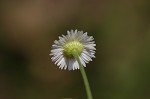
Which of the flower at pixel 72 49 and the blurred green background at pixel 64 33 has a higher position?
the blurred green background at pixel 64 33

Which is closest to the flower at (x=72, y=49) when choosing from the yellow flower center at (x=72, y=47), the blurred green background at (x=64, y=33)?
the yellow flower center at (x=72, y=47)

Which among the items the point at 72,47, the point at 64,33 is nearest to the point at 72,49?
the point at 72,47

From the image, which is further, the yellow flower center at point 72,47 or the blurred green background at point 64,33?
the blurred green background at point 64,33

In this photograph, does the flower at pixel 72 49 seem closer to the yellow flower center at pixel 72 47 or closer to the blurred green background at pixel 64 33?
the yellow flower center at pixel 72 47

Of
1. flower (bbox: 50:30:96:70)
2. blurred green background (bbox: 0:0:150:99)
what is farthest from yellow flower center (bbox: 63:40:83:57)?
blurred green background (bbox: 0:0:150:99)

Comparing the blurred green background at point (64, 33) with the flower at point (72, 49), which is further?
the blurred green background at point (64, 33)

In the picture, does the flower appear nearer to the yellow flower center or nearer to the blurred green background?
the yellow flower center

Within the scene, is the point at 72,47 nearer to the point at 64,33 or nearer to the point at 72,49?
the point at 72,49
